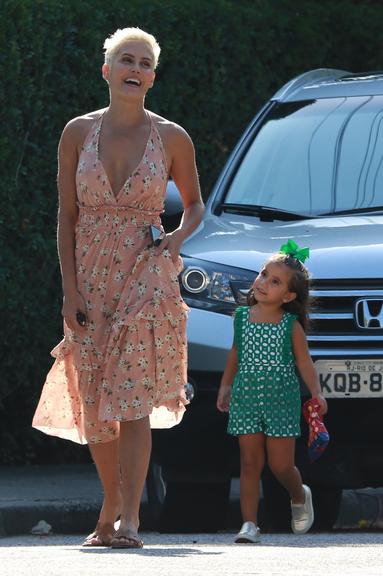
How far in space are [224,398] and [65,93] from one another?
11.0ft

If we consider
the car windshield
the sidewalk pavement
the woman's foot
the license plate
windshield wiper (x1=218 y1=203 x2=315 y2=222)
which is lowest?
the sidewalk pavement

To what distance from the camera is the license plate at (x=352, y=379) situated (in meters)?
7.42

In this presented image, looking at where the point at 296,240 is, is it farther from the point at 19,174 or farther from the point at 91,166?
the point at 19,174

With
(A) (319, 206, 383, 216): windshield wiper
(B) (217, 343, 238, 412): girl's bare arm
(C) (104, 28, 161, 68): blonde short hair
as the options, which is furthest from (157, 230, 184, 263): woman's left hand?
(A) (319, 206, 383, 216): windshield wiper

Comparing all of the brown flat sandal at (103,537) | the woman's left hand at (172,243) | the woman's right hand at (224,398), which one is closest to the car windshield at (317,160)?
the woman's right hand at (224,398)

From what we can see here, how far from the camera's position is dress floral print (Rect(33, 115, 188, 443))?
6656mm

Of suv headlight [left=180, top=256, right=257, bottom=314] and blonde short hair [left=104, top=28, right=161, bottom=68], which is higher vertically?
blonde short hair [left=104, top=28, right=161, bottom=68]

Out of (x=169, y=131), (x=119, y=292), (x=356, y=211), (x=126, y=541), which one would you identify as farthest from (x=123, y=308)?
(x=356, y=211)

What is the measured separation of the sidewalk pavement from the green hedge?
420 millimetres

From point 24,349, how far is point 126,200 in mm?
3679

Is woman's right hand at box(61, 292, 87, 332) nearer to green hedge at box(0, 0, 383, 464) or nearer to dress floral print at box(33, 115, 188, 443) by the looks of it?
dress floral print at box(33, 115, 188, 443)

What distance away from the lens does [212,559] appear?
20.1 ft

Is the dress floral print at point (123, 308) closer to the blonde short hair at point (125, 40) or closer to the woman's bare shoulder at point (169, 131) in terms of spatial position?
the woman's bare shoulder at point (169, 131)

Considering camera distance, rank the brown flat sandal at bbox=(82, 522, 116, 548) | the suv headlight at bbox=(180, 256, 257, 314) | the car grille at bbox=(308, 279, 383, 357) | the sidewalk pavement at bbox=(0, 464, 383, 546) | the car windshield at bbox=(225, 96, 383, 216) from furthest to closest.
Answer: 1. the sidewalk pavement at bbox=(0, 464, 383, 546)
2. the car windshield at bbox=(225, 96, 383, 216)
3. the suv headlight at bbox=(180, 256, 257, 314)
4. the car grille at bbox=(308, 279, 383, 357)
5. the brown flat sandal at bbox=(82, 522, 116, 548)
